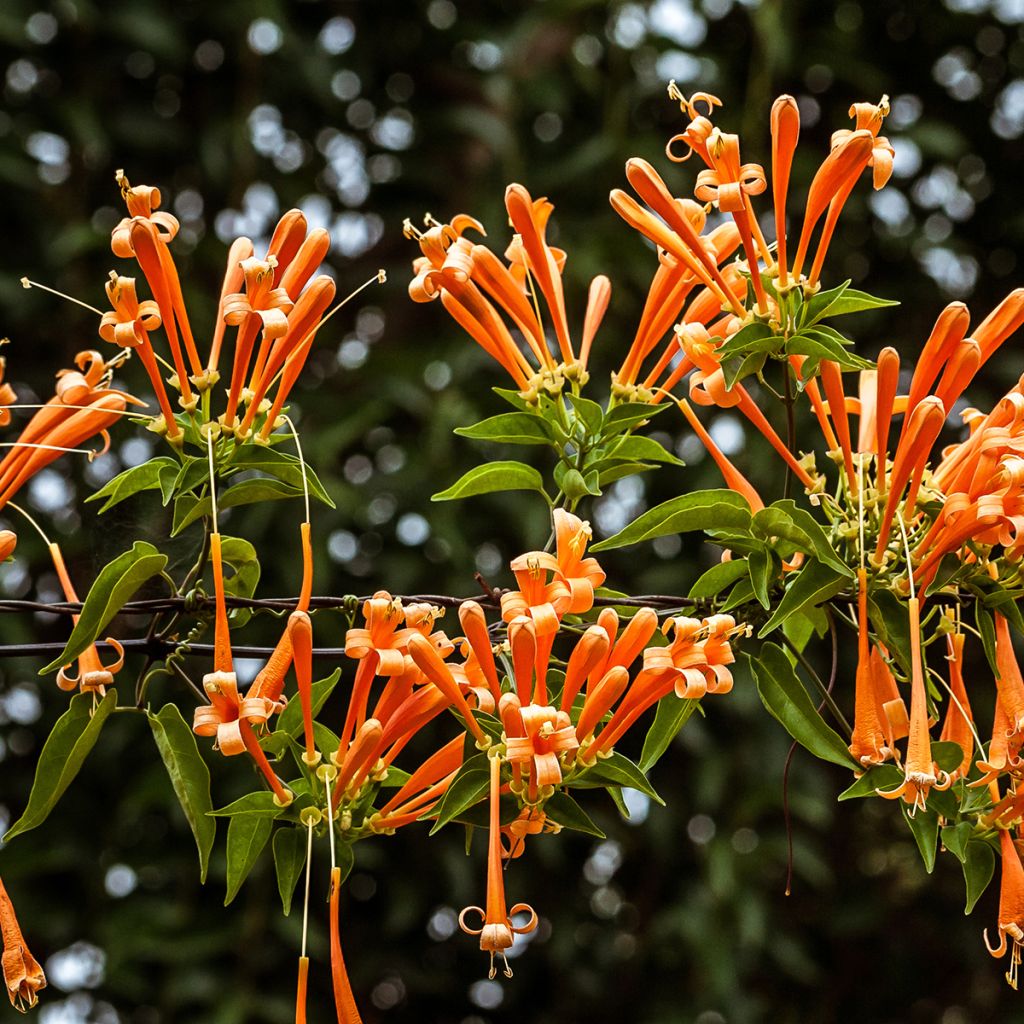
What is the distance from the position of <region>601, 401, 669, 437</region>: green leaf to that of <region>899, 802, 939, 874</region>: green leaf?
1.07ft

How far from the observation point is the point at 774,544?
0.95m

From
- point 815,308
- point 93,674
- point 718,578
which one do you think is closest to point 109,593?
point 93,674

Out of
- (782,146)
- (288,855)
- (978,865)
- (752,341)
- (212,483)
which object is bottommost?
(288,855)

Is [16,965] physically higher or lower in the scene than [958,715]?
lower

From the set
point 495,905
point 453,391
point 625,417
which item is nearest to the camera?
point 495,905

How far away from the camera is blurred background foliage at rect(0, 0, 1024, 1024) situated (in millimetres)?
1964

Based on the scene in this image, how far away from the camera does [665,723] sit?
0.94m

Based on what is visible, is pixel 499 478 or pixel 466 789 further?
pixel 499 478

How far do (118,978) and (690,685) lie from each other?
1.29 metres

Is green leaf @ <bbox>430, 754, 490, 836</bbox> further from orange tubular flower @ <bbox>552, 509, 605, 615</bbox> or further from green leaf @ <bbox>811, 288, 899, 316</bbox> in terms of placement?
green leaf @ <bbox>811, 288, 899, 316</bbox>

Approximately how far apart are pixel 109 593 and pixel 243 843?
0.18 m

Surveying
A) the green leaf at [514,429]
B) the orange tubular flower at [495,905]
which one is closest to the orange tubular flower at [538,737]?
the orange tubular flower at [495,905]

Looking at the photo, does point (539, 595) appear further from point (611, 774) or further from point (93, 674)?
point (93, 674)

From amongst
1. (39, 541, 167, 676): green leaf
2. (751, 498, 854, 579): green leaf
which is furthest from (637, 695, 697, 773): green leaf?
(39, 541, 167, 676): green leaf
